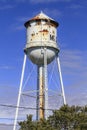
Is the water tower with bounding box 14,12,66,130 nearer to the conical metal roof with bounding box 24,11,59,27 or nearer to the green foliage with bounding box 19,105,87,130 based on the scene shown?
the conical metal roof with bounding box 24,11,59,27

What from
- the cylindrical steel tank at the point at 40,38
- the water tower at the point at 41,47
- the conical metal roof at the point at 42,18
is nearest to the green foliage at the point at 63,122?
the water tower at the point at 41,47

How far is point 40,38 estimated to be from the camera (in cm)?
5425

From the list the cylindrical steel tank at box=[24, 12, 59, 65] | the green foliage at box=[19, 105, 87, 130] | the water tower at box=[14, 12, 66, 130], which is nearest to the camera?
the green foliage at box=[19, 105, 87, 130]

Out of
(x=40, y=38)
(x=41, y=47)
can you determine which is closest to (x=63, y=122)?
(x=41, y=47)

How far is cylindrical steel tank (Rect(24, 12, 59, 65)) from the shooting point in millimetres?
54091

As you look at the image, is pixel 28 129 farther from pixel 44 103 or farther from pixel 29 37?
pixel 29 37

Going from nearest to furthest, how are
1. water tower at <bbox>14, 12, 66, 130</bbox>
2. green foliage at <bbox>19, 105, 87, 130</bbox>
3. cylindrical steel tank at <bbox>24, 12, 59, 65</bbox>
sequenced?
green foliage at <bbox>19, 105, 87, 130</bbox>, water tower at <bbox>14, 12, 66, 130</bbox>, cylindrical steel tank at <bbox>24, 12, 59, 65</bbox>

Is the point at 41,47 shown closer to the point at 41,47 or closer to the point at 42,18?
the point at 41,47

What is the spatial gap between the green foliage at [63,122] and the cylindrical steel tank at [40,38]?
11.2 metres

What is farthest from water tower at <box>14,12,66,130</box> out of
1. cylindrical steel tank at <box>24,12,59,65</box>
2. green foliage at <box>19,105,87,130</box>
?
green foliage at <box>19,105,87,130</box>

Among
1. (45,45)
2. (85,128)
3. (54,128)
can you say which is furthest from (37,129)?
(45,45)

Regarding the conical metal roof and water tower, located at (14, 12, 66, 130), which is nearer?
water tower, located at (14, 12, 66, 130)

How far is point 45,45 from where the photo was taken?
53906 mm

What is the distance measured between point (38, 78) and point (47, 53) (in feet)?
11.2
